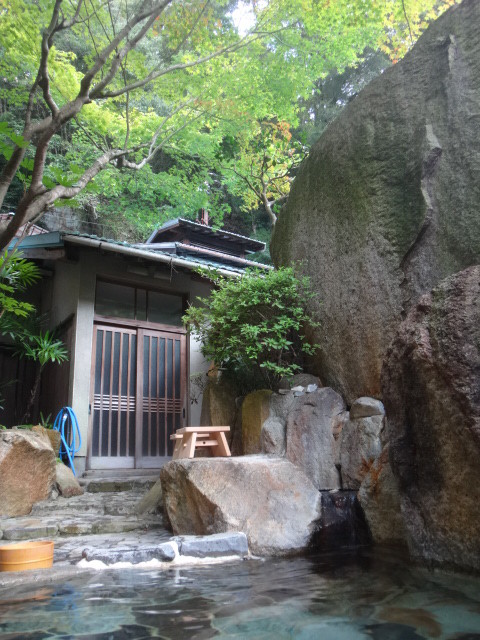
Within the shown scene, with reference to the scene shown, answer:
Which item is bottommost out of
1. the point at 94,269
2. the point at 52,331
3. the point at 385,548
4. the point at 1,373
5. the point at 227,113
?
the point at 385,548

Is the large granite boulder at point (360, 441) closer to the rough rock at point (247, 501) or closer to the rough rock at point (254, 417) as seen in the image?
the rough rock at point (247, 501)

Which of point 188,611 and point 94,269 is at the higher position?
point 94,269

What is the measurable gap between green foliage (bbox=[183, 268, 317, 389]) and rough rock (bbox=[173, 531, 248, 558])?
2425 mm

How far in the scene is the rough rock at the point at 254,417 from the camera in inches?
275

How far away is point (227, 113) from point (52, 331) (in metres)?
6.92

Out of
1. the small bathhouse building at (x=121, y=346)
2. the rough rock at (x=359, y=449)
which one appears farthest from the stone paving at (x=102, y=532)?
the rough rock at (x=359, y=449)

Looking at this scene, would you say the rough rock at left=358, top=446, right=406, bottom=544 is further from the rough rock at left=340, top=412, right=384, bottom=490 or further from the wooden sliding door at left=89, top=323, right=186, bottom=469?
the wooden sliding door at left=89, top=323, right=186, bottom=469

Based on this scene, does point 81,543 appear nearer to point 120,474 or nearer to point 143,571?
point 143,571

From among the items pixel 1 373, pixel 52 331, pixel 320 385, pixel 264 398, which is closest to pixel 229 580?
pixel 264 398

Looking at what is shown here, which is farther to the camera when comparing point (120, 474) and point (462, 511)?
point (120, 474)

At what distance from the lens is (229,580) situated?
3.95m

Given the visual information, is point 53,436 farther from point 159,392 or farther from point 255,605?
point 255,605

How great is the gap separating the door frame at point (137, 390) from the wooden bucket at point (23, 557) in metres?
5.00

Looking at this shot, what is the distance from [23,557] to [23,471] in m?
3.20
